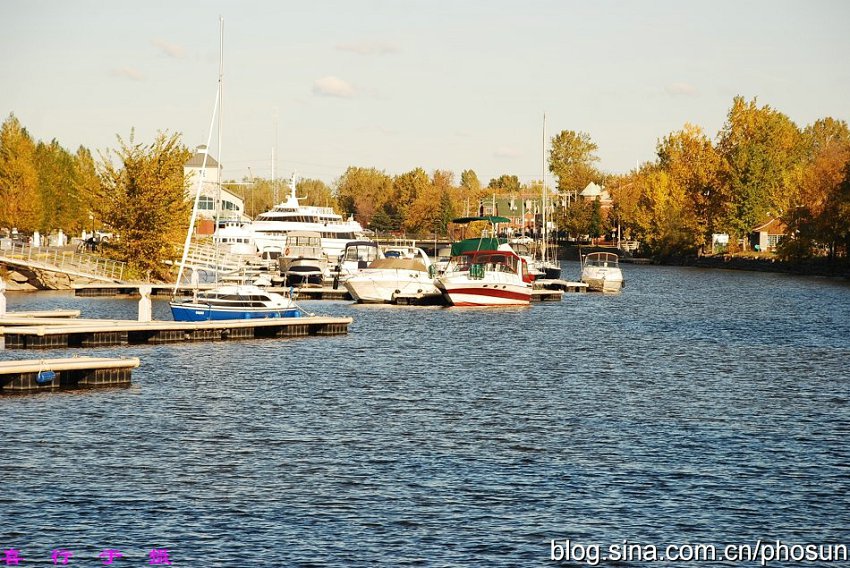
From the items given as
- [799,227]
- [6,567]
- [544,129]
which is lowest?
[6,567]

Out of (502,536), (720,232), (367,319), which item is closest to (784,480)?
Answer: (502,536)

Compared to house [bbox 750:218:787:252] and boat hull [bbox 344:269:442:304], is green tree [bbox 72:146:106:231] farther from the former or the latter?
house [bbox 750:218:787:252]

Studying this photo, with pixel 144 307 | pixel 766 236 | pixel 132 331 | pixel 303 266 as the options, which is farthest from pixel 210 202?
pixel 132 331

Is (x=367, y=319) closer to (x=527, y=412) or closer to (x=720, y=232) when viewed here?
(x=527, y=412)

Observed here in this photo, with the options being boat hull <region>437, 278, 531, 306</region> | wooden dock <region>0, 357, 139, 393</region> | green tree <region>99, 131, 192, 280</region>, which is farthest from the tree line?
wooden dock <region>0, 357, 139, 393</region>

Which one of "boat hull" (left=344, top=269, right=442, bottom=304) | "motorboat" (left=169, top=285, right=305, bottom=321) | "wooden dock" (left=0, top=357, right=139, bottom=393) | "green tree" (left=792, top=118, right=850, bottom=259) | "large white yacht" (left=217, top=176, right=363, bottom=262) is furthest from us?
"green tree" (left=792, top=118, right=850, bottom=259)

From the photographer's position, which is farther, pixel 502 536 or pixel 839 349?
pixel 839 349

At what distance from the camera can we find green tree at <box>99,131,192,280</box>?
7956 centimetres

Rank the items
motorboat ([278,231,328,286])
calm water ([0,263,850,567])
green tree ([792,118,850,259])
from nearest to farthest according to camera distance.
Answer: calm water ([0,263,850,567]) → motorboat ([278,231,328,286]) → green tree ([792,118,850,259])

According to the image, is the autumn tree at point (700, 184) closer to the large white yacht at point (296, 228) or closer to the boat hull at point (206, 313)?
the large white yacht at point (296, 228)

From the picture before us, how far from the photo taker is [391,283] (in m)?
78.9

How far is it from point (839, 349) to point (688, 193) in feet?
375

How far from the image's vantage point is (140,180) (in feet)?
261

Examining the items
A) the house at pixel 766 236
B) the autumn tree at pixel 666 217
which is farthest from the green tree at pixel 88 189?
the house at pixel 766 236
